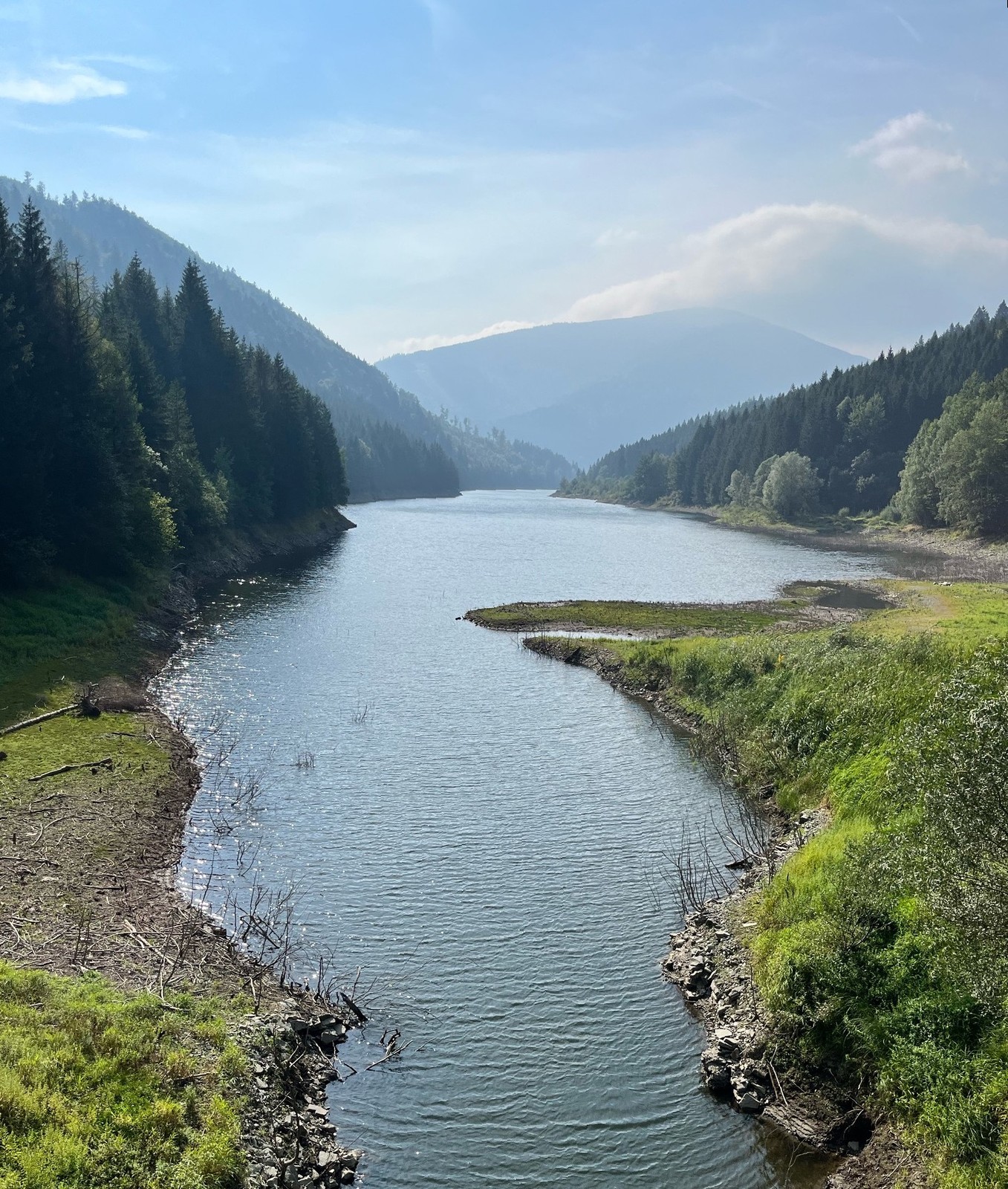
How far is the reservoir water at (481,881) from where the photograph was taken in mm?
16453

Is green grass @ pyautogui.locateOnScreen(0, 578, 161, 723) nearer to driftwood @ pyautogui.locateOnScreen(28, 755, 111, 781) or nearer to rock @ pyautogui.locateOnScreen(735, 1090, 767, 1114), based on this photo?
driftwood @ pyautogui.locateOnScreen(28, 755, 111, 781)

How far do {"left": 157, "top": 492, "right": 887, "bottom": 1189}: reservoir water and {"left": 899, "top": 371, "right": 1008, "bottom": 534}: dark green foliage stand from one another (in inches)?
3574

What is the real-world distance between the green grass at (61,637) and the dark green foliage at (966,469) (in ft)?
371

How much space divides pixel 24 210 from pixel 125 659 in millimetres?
42943

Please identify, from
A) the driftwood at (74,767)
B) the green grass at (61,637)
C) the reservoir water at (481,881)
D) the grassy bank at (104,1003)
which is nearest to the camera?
the grassy bank at (104,1003)

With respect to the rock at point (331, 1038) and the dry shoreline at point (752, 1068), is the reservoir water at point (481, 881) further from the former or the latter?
the dry shoreline at point (752, 1068)

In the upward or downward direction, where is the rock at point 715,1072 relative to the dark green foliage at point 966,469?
downward

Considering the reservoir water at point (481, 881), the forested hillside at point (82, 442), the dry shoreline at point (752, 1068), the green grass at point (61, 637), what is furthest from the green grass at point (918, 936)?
the forested hillside at point (82, 442)

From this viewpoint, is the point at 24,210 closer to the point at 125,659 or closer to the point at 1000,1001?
the point at 125,659

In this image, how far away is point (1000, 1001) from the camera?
15.0 m

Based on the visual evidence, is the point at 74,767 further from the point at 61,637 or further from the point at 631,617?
the point at 631,617

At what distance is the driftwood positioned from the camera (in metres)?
30.4

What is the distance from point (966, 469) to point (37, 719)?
126m

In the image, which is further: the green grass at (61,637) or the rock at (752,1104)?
the green grass at (61,637)
